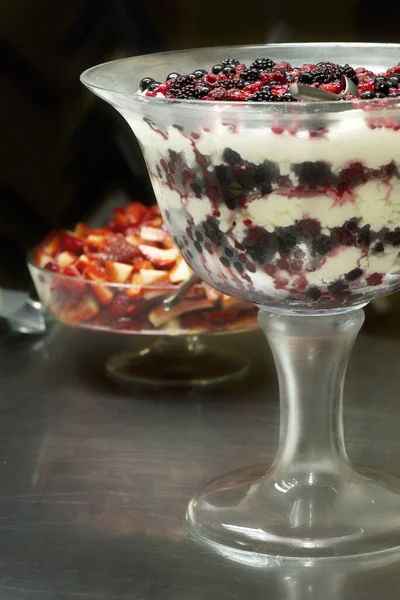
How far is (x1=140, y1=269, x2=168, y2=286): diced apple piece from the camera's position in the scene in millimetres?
1369

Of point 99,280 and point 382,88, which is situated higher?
point 382,88

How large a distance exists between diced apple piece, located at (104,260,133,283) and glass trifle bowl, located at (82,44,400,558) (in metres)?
Result: 0.37

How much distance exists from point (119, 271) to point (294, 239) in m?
0.57

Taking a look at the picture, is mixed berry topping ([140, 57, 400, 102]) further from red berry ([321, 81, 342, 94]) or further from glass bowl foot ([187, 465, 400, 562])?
glass bowl foot ([187, 465, 400, 562])

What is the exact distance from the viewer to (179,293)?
132 centimetres

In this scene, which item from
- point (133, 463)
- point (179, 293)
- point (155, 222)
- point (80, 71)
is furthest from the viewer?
point (80, 71)

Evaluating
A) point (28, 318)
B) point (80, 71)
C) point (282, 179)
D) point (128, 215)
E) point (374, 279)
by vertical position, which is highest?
point (282, 179)

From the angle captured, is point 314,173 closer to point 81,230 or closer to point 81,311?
point 81,311

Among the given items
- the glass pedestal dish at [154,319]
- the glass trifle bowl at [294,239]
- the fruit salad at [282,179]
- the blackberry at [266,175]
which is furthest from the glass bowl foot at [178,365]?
the blackberry at [266,175]

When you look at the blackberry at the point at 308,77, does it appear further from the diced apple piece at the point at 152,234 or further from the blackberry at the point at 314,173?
the diced apple piece at the point at 152,234

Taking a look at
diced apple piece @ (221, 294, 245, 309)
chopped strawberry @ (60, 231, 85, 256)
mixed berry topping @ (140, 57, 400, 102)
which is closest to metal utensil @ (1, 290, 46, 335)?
chopped strawberry @ (60, 231, 85, 256)

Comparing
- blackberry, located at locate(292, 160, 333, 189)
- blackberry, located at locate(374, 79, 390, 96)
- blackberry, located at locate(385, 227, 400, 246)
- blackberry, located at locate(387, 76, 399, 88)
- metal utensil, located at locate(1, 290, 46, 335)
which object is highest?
blackberry, located at locate(374, 79, 390, 96)

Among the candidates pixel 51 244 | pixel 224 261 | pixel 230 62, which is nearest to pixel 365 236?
pixel 224 261

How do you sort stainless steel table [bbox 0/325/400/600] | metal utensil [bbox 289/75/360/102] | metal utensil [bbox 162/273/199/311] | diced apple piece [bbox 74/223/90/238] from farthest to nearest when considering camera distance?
diced apple piece [bbox 74/223/90/238]
metal utensil [bbox 162/273/199/311]
stainless steel table [bbox 0/325/400/600]
metal utensil [bbox 289/75/360/102]
